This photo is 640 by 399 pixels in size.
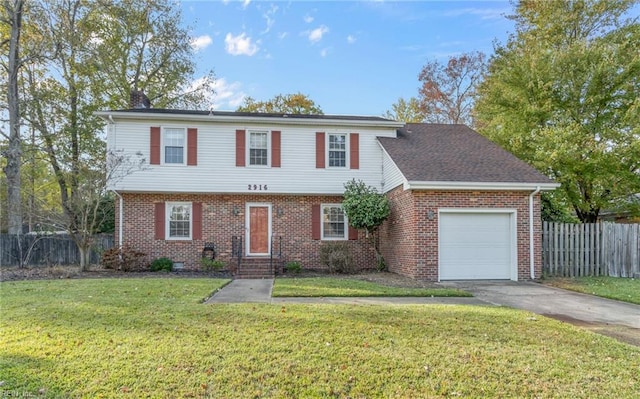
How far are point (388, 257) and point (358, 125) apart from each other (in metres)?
4.67

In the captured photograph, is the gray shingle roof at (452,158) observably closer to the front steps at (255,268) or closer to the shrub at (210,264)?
the front steps at (255,268)

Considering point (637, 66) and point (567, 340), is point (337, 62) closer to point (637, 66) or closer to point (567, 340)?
point (637, 66)

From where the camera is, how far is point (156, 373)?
365 centimetres

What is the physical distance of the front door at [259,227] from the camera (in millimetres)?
13312

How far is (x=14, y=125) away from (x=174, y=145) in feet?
29.7

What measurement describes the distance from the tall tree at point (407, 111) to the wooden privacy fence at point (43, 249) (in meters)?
19.4

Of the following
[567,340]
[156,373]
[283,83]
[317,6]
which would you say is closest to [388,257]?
[567,340]

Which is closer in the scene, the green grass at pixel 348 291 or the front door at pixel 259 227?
the green grass at pixel 348 291

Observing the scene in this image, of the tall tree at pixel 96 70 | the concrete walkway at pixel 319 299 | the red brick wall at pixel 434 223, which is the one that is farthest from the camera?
the tall tree at pixel 96 70

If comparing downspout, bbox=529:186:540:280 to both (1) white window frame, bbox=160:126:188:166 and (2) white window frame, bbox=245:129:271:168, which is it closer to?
(2) white window frame, bbox=245:129:271:168

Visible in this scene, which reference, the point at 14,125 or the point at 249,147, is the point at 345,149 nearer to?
the point at 249,147

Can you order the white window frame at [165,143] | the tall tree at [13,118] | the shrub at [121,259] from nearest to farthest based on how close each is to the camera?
the shrub at [121,259], the white window frame at [165,143], the tall tree at [13,118]

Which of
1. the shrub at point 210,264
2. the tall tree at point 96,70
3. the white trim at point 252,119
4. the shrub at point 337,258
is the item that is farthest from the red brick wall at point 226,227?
the tall tree at point 96,70

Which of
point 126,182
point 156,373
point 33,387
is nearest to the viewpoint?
point 33,387
